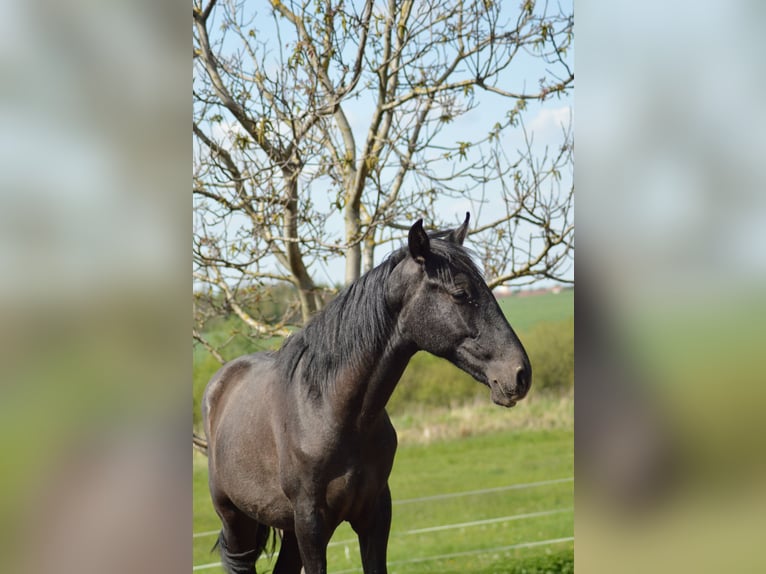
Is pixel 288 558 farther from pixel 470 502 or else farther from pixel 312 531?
pixel 470 502

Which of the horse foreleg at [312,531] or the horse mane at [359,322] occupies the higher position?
the horse mane at [359,322]

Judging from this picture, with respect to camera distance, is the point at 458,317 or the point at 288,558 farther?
the point at 288,558

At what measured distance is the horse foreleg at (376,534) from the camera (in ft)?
6.62

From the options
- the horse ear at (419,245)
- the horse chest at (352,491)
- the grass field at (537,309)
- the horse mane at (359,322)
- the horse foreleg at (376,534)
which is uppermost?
the horse ear at (419,245)

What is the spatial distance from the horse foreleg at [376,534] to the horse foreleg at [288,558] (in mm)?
347

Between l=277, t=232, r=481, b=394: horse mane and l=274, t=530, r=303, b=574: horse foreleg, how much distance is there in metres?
0.56

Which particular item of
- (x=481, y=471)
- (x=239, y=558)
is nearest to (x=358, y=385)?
(x=239, y=558)

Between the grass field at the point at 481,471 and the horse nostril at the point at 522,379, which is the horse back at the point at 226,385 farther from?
the grass field at the point at 481,471

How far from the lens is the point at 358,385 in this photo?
6.29ft

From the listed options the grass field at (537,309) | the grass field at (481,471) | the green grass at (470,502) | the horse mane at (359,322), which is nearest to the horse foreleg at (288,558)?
the horse mane at (359,322)

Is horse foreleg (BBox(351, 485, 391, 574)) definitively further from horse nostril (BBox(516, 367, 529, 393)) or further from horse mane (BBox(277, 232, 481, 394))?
horse nostril (BBox(516, 367, 529, 393))

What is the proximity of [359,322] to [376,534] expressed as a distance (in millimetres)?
551
